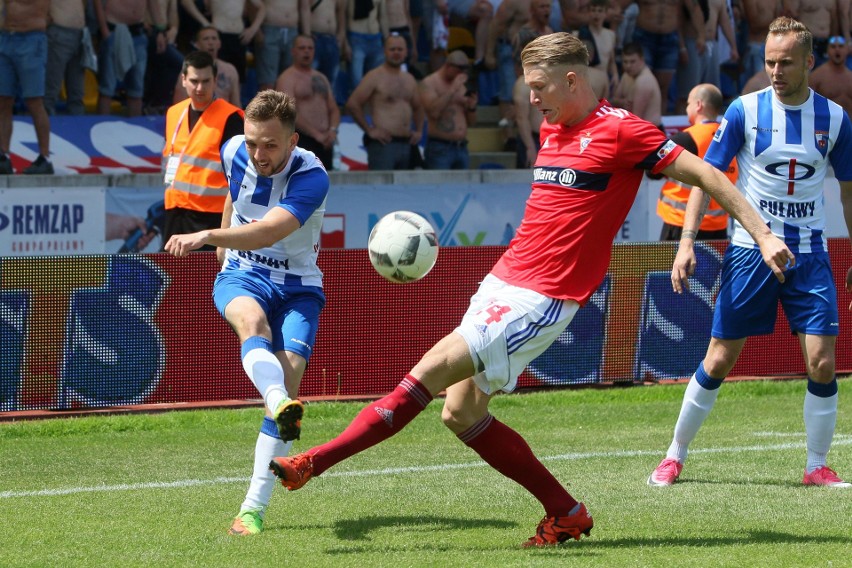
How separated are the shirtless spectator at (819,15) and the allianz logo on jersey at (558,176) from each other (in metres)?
14.9

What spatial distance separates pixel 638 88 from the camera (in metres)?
17.1

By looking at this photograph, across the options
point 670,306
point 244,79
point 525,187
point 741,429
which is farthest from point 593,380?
point 244,79

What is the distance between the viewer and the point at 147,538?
5969mm

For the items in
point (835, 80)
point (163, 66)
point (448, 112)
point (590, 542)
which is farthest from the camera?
point (835, 80)

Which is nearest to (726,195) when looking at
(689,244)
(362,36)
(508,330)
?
(508,330)

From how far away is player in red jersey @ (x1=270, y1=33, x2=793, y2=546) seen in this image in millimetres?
5527

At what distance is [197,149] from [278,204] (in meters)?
4.08

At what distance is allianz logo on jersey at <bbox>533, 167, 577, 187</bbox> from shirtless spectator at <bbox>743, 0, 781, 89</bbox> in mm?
14332

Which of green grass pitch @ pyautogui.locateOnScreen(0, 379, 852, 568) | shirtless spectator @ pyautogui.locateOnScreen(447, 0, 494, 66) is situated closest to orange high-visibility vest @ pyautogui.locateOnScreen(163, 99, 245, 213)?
green grass pitch @ pyautogui.locateOnScreen(0, 379, 852, 568)

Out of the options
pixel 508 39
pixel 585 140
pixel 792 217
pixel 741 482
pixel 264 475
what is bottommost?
pixel 508 39

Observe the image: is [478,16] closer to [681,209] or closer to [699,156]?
[681,209]

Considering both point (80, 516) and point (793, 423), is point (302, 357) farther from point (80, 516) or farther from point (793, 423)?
point (793, 423)

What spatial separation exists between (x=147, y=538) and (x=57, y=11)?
9815mm

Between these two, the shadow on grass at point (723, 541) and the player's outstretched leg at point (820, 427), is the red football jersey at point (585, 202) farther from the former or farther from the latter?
the player's outstretched leg at point (820, 427)
